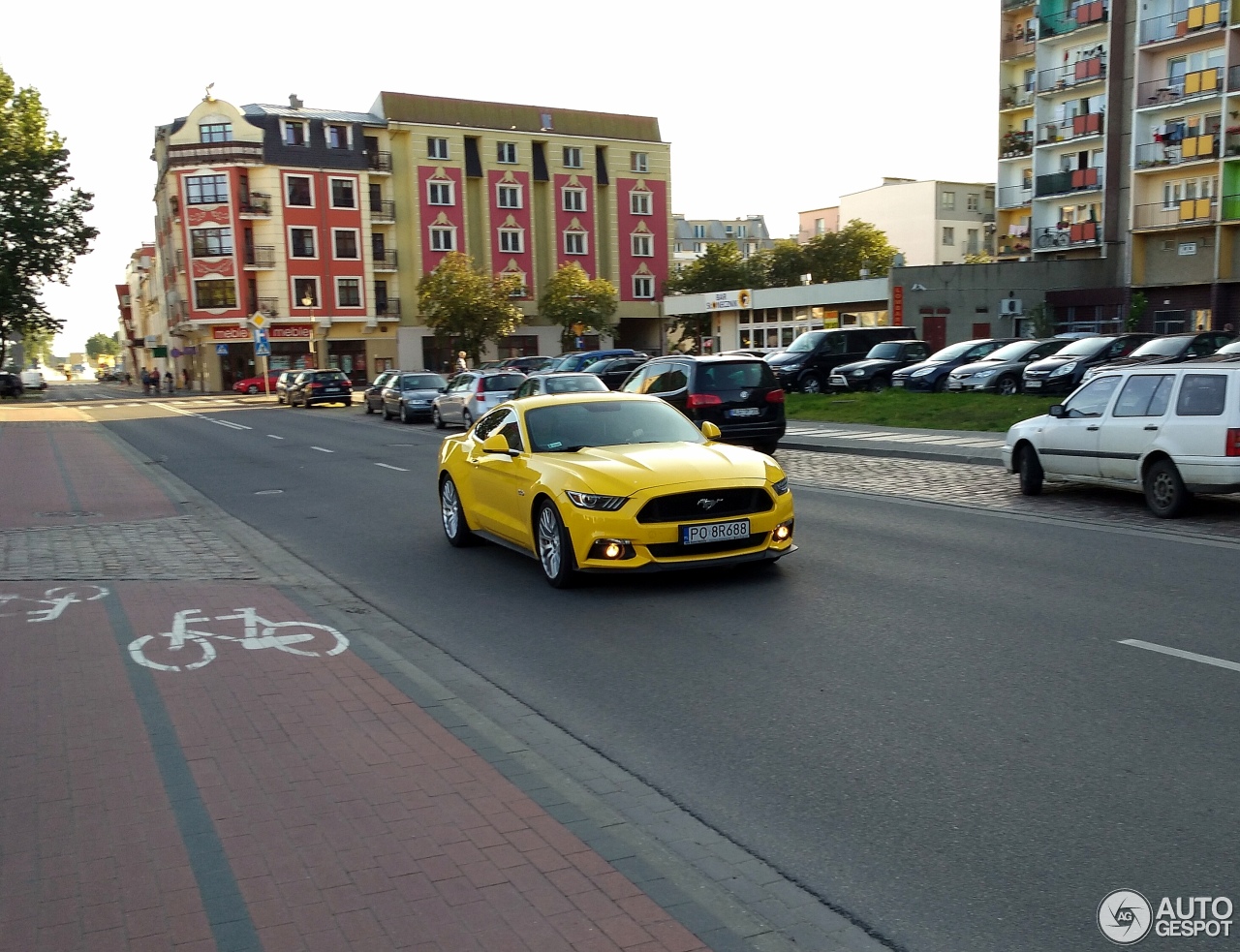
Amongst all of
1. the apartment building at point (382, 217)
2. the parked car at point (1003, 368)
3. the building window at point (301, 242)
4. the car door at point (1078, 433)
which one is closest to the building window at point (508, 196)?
the apartment building at point (382, 217)

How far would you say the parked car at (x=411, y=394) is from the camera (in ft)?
111

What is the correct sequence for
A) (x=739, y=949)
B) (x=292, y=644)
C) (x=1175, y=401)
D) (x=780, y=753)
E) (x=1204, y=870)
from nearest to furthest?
(x=739, y=949)
(x=1204, y=870)
(x=780, y=753)
(x=292, y=644)
(x=1175, y=401)

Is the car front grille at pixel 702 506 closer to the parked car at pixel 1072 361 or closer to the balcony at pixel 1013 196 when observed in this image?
the parked car at pixel 1072 361

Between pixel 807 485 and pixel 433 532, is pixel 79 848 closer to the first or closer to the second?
pixel 433 532

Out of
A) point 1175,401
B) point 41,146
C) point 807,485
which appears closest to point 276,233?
point 41,146

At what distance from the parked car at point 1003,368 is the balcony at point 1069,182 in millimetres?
23210

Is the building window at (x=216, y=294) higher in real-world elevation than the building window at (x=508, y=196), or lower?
lower

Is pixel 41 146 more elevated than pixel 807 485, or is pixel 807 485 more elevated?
pixel 41 146

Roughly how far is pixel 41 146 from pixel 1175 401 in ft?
235

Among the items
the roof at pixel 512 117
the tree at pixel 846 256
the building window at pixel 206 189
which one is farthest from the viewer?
the tree at pixel 846 256

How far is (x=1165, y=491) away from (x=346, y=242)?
66.7 meters

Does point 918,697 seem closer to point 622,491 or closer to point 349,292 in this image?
point 622,491

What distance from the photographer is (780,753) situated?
16.8ft

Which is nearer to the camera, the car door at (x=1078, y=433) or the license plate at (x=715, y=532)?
the license plate at (x=715, y=532)
